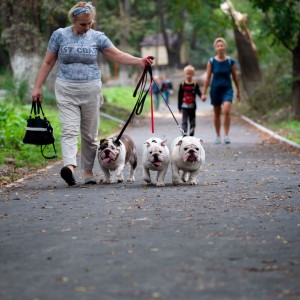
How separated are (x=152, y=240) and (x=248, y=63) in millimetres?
28620

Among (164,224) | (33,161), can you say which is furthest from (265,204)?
(33,161)

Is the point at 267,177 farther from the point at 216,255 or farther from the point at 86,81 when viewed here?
the point at 216,255

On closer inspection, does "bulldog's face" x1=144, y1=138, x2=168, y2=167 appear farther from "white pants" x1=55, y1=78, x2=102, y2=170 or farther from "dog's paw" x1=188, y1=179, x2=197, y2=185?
"white pants" x1=55, y1=78, x2=102, y2=170

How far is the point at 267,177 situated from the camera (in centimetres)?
1266

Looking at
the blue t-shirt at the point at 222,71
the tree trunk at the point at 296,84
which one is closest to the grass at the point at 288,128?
the tree trunk at the point at 296,84

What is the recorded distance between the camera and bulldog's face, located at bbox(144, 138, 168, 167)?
36.8 ft

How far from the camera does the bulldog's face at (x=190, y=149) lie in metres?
11.2

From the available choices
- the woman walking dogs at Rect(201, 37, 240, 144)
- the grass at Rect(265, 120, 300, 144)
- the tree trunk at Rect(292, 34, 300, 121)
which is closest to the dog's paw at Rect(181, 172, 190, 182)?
the woman walking dogs at Rect(201, 37, 240, 144)

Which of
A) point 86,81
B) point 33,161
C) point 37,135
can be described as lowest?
point 33,161

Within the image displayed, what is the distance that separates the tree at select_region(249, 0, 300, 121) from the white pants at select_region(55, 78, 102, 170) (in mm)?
13017

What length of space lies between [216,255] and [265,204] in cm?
312

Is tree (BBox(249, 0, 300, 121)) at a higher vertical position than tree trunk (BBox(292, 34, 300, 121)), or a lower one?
higher

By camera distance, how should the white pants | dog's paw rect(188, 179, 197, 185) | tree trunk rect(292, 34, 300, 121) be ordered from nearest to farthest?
the white pants → dog's paw rect(188, 179, 197, 185) → tree trunk rect(292, 34, 300, 121)

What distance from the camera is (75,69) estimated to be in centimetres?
1141
